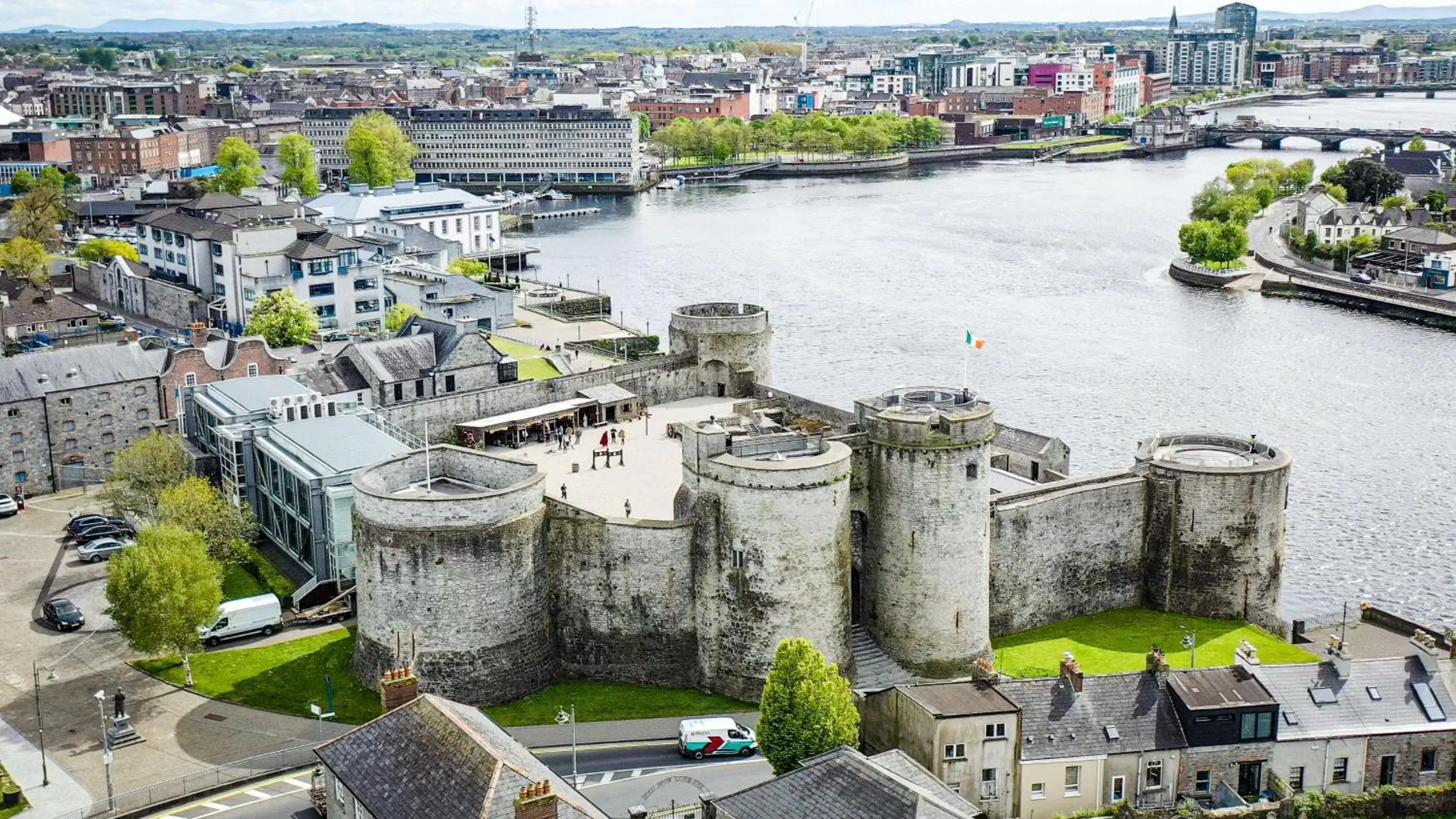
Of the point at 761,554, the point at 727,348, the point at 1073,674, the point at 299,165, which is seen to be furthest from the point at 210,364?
the point at 299,165

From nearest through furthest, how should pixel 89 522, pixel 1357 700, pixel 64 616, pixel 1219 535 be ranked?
pixel 1357 700 < pixel 64 616 < pixel 1219 535 < pixel 89 522

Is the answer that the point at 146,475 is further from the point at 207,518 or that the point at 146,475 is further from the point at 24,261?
the point at 24,261

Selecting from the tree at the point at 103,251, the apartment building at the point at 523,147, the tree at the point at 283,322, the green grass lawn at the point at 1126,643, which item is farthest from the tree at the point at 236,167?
the green grass lawn at the point at 1126,643

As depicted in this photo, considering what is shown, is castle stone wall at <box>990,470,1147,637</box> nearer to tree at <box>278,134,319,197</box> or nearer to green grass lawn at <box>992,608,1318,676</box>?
green grass lawn at <box>992,608,1318,676</box>

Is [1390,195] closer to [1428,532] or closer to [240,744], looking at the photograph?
[1428,532]

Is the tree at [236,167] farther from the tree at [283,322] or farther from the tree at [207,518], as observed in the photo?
the tree at [207,518]

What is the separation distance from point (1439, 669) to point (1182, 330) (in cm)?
6506

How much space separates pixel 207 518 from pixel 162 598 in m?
8.00

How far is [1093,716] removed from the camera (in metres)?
35.0

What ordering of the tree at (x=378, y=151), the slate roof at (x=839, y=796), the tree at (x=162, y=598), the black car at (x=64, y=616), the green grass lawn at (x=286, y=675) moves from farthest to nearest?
the tree at (x=378, y=151) < the black car at (x=64, y=616) < the tree at (x=162, y=598) < the green grass lawn at (x=286, y=675) < the slate roof at (x=839, y=796)

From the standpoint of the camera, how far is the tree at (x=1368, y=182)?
145 metres

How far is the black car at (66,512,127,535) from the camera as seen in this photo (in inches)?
2076

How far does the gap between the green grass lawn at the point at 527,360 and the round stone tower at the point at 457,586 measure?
81.1 ft

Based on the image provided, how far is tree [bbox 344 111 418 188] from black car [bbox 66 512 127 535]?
10738 cm
